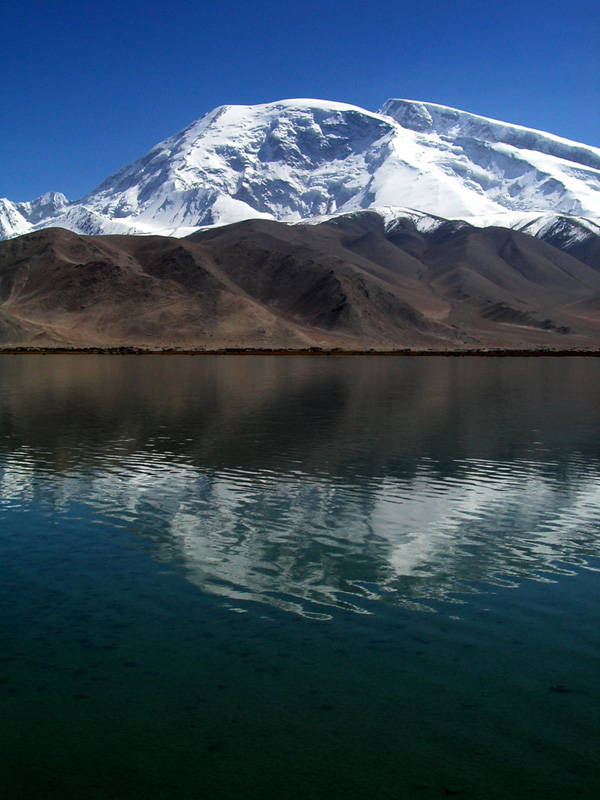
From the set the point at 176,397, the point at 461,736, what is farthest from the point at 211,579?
the point at 176,397

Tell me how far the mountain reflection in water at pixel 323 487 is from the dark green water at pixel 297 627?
3.7 inches

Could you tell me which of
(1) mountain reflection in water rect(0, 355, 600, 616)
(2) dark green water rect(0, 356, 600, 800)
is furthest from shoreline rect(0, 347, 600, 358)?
(2) dark green water rect(0, 356, 600, 800)

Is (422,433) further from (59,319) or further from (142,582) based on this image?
(59,319)

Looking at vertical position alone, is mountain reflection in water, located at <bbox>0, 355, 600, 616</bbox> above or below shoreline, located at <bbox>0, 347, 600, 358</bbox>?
below

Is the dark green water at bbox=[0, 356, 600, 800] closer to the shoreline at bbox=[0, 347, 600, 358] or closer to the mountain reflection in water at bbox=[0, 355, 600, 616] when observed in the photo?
the mountain reflection in water at bbox=[0, 355, 600, 616]

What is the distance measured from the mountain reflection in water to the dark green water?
0.09m

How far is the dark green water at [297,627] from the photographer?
748cm

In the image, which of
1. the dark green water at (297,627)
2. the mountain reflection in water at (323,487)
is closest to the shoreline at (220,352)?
the mountain reflection in water at (323,487)

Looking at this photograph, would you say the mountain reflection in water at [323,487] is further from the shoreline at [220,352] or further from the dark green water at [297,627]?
the shoreline at [220,352]

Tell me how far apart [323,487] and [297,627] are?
9986 millimetres

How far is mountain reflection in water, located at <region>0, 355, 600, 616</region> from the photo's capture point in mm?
13375

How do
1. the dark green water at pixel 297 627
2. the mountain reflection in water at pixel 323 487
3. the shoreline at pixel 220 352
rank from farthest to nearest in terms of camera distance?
the shoreline at pixel 220 352, the mountain reflection in water at pixel 323 487, the dark green water at pixel 297 627

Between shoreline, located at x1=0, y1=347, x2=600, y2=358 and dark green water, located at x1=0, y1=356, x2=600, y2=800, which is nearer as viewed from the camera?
dark green water, located at x1=0, y1=356, x2=600, y2=800

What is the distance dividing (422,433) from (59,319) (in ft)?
500
